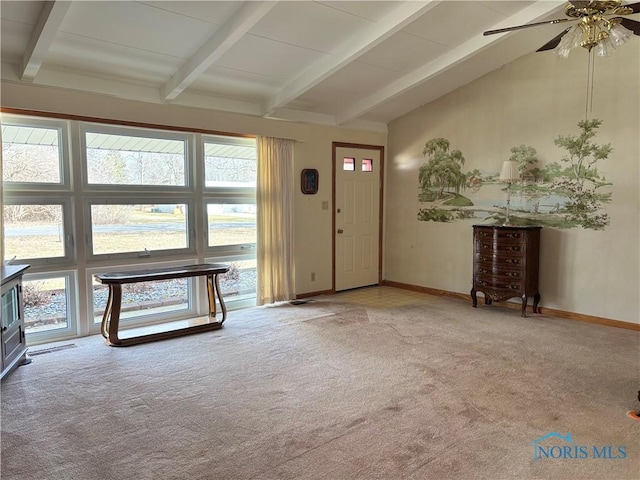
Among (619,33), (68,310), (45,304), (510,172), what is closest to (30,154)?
(45,304)

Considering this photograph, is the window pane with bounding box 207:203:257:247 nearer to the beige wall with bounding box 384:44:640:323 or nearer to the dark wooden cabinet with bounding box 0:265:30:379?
the dark wooden cabinet with bounding box 0:265:30:379

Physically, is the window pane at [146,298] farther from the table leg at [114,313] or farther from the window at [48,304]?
the table leg at [114,313]

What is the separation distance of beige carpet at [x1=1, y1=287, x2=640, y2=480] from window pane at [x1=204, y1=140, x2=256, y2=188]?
1.77m

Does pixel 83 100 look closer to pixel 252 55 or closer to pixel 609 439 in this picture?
pixel 252 55

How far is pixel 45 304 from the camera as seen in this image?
13.6ft

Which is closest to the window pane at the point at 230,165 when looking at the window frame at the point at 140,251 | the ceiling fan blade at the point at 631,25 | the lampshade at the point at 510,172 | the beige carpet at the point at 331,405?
the window frame at the point at 140,251

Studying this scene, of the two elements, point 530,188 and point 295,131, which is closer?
point 530,188

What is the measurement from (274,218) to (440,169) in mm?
2403

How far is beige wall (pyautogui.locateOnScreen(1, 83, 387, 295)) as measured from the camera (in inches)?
152

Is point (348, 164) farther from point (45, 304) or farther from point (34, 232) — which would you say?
point (45, 304)

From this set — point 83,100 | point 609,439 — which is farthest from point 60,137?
point 609,439

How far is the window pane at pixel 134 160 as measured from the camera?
432 cm

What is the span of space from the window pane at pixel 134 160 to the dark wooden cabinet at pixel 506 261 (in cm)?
354

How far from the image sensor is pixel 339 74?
15.9ft
